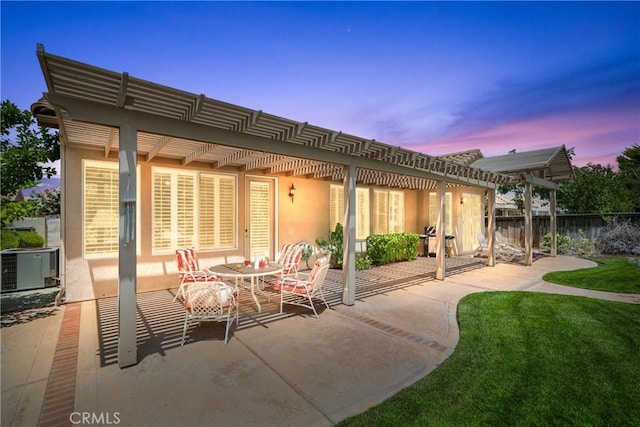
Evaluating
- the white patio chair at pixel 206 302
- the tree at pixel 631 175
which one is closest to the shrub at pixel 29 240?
the white patio chair at pixel 206 302

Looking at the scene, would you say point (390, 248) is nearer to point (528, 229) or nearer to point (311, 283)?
point (528, 229)

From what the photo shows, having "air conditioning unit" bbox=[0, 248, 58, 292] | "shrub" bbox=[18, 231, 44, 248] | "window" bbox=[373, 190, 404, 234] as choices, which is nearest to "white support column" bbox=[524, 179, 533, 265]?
"window" bbox=[373, 190, 404, 234]

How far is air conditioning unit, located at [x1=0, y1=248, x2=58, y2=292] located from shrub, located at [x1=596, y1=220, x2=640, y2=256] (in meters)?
21.9

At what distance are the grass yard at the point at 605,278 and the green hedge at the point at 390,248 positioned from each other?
4.71 meters

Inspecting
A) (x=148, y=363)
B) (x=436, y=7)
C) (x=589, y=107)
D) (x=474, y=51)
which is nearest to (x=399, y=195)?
(x=474, y=51)

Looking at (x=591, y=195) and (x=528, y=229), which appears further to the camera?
(x=591, y=195)

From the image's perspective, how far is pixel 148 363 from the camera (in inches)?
149

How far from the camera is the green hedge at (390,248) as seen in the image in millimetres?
11367

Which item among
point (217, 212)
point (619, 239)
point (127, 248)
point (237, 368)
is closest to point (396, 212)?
point (217, 212)

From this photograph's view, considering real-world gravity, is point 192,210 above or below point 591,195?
below

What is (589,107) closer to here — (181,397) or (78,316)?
(181,397)

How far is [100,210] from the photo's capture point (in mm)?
6719

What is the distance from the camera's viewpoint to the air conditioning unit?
22.4 ft

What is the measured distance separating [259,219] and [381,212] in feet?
19.9
